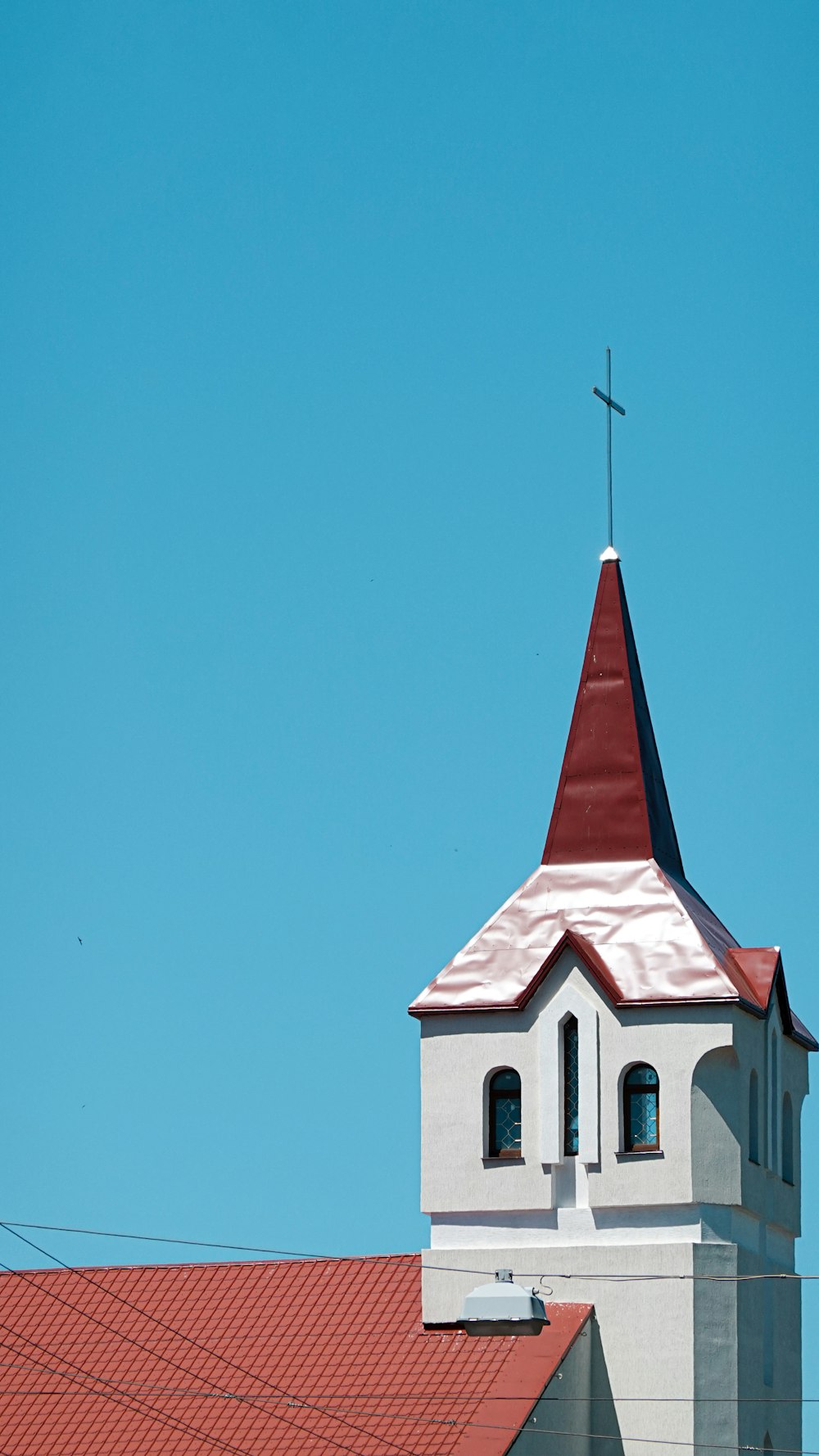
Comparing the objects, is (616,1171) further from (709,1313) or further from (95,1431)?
(95,1431)

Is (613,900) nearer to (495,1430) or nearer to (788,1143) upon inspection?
(788,1143)

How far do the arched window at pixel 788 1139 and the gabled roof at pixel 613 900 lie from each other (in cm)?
104

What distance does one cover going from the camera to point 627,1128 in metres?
41.8

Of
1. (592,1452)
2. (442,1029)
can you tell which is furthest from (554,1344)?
(442,1029)

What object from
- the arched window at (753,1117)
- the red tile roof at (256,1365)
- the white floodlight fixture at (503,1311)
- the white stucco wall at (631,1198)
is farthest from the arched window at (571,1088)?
the white floodlight fixture at (503,1311)

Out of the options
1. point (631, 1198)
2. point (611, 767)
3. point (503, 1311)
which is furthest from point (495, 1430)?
point (611, 767)

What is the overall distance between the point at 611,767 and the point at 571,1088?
16.8ft

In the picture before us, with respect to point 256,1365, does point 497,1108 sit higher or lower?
higher

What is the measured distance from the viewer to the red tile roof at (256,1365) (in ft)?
131

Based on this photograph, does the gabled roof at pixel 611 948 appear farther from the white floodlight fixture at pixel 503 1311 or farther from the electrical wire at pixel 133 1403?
the electrical wire at pixel 133 1403

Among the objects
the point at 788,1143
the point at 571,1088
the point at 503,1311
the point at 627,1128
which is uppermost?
the point at 571,1088

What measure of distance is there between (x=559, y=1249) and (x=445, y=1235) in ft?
5.73

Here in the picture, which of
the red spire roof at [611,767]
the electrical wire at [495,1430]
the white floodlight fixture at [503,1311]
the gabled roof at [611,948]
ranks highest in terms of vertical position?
the red spire roof at [611,767]

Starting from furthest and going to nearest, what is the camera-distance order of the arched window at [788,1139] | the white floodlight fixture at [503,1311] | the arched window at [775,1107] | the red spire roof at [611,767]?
the arched window at [788,1139] → the red spire roof at [611,767] → the arched window at [775,1107] → the white floodlight fixture at [503,1311]
